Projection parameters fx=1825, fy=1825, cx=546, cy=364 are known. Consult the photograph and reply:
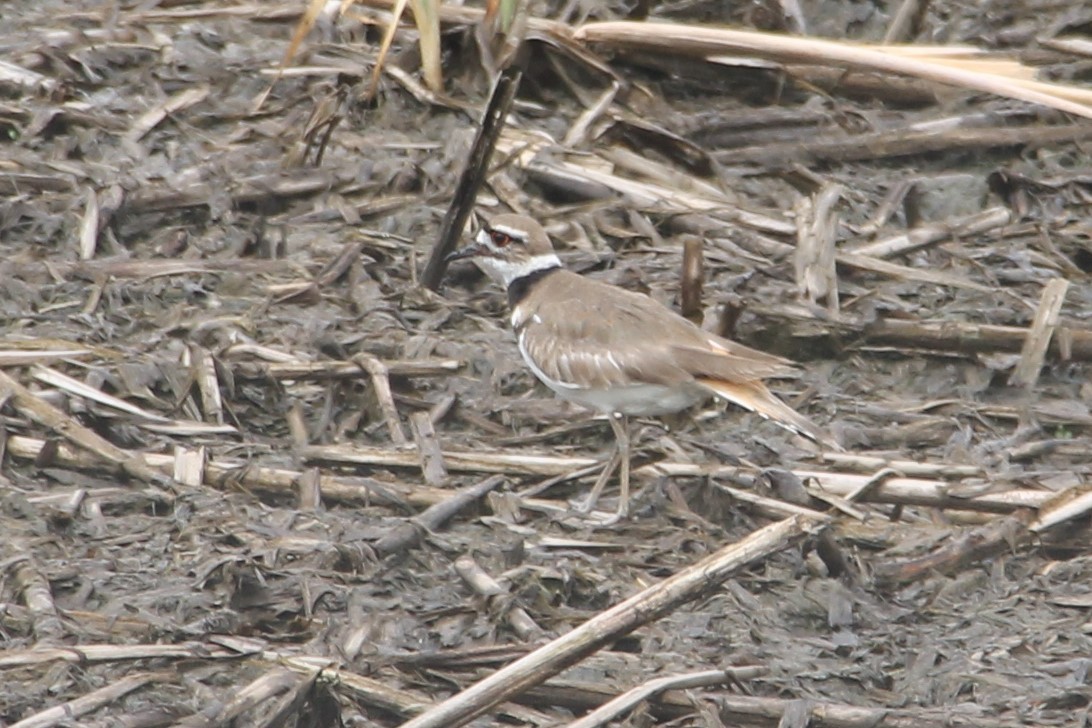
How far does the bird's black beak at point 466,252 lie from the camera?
7.64 m

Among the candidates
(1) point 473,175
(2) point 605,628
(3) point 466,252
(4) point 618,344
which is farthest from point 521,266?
(2) point 605,628

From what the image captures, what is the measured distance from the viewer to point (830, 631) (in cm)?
578

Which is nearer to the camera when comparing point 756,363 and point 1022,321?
point 756,363

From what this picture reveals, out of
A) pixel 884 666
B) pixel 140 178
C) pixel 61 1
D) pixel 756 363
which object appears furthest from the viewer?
pixel 61 1

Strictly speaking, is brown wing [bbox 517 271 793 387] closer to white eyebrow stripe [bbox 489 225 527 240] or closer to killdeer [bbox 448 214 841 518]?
killdeer [bbox 448 214 841 518]

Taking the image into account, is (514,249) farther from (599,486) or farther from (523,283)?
(599,486)

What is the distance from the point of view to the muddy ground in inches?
213

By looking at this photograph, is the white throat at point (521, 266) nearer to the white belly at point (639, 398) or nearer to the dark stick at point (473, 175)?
the dark stick at point (473, 175)

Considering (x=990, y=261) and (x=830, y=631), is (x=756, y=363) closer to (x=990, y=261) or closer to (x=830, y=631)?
(x=830, y=631)

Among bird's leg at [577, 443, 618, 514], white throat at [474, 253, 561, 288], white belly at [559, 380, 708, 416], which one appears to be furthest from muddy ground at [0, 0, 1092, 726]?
white throat at [474, 253, 561, 288]

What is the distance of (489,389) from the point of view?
7.41 m

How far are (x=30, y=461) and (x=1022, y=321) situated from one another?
13.7ft

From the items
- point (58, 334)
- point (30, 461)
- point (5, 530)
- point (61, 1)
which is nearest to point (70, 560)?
point (5, 530)

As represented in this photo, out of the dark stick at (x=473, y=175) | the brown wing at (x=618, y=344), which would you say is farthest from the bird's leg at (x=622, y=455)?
the dark stick at (x=473, y=175)
